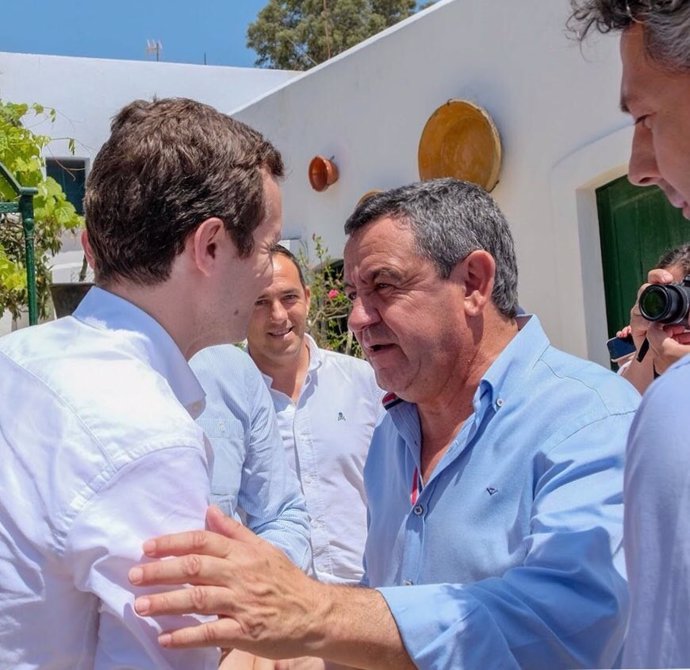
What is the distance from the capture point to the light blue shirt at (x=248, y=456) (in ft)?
9.36

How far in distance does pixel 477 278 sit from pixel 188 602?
1112mm

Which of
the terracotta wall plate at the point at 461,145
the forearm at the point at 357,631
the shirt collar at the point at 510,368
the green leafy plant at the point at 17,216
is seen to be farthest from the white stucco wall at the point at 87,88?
the forearm at the point at 357,631

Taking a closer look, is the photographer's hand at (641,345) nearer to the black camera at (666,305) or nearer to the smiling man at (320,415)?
the black camera at (666,305)

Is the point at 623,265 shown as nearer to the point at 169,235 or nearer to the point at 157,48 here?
the point at 169,235

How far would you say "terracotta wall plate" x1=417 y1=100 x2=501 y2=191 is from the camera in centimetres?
619

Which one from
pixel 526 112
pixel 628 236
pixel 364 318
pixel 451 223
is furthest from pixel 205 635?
pixel 526 112

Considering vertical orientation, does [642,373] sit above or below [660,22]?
below

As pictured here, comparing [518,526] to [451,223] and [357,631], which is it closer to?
[357,631]

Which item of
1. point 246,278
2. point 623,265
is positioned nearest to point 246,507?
point 246,278

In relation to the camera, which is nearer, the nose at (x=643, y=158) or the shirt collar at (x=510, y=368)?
the nose at (x=643, y=158)

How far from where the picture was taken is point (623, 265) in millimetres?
5723

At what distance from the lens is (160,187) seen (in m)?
1.58

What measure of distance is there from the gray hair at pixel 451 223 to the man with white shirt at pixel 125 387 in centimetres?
53

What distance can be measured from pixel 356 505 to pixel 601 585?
7.03 feet
